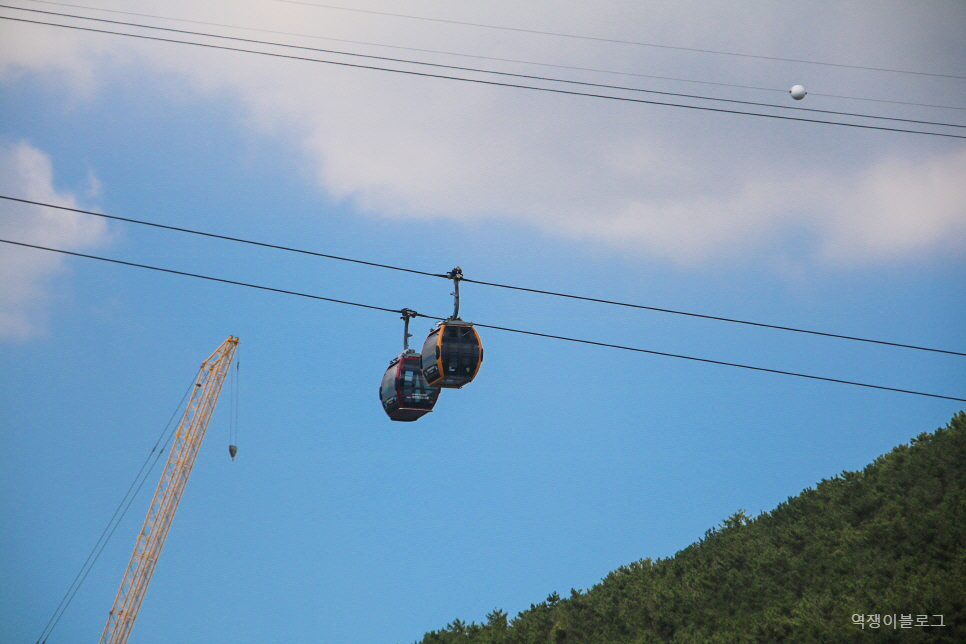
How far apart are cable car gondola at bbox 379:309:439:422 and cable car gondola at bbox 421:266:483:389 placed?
3.80 m

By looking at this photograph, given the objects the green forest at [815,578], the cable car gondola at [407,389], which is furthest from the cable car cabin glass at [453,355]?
the green forest at [815,578]

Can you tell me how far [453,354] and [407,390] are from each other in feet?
16.5

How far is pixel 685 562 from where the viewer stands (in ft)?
206

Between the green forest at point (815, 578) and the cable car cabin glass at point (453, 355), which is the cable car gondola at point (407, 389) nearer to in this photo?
the cable car cabin glass at point (453, 355)

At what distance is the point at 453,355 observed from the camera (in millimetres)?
31938

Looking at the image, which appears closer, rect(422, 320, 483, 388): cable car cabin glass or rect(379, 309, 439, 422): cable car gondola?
rect(422, 320, 483, 388): cable car cabin glass

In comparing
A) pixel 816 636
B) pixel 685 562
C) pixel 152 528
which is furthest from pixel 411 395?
pixel 152 528

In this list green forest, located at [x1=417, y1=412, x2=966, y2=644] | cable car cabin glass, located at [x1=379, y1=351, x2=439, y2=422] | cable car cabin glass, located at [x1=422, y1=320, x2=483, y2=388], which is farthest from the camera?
green forest, located at [x1=417, y1=412, x2=966, y2=644]

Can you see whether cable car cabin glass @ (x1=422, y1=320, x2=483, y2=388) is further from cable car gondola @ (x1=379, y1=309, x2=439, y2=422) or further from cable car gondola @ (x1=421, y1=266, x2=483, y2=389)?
cable car gondola @ (x1=379, y1=309, x2=439, y2=422)

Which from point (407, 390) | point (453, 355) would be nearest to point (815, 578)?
point (407, 390)

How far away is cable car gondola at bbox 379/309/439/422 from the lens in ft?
119

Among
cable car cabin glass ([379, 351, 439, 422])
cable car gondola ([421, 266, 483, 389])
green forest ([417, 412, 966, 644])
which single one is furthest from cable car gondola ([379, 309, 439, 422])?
green forest ([417, 412, 966, 644])

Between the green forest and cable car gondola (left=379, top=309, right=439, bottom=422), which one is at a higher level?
cable car gondola (left=379, top=309, right=439, bottom=422)

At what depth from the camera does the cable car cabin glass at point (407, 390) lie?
3631cm
